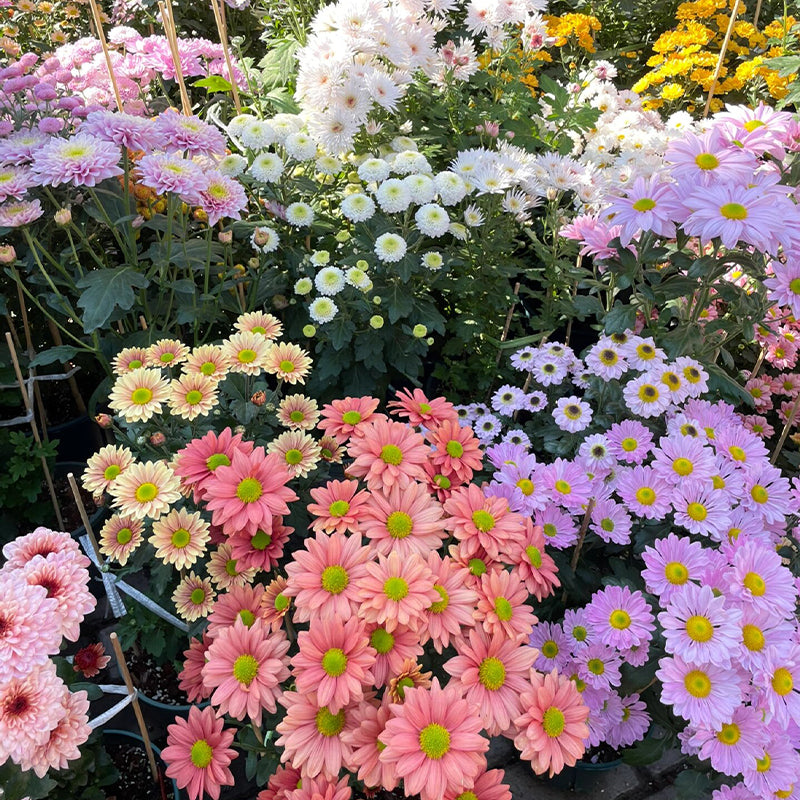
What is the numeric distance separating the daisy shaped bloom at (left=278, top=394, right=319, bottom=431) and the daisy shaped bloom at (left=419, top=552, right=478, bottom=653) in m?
0.49

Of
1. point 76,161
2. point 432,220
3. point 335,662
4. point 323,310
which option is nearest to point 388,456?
point 335,662

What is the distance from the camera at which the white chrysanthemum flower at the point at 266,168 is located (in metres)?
2.01

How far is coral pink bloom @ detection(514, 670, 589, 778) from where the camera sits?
3.28 feet

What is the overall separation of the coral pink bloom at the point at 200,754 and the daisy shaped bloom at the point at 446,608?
1.27 ft

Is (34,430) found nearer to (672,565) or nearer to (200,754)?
(200,754)

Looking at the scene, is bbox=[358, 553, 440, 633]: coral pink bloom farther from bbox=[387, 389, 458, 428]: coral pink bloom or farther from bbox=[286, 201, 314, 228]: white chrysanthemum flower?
bbox=[286, 201, 314, 228]: white chrysanthemum flower

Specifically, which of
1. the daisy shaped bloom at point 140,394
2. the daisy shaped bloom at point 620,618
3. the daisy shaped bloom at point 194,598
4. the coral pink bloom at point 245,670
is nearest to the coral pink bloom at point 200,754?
the coral pink bloom at point 245,670

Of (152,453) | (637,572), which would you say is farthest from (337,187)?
(637,572)

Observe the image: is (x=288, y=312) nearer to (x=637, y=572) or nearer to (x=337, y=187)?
(x=337, y=187)

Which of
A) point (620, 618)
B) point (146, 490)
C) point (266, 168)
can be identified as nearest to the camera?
point (146, 490)

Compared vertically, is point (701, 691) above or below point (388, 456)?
below

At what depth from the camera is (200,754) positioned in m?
1.08

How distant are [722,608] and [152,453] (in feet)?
4.08

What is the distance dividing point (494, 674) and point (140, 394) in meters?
0.88
